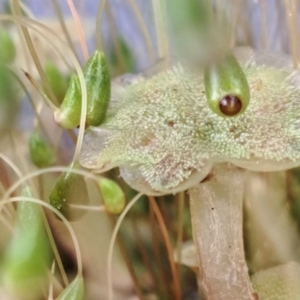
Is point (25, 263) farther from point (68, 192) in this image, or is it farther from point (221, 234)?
point (221, 234)

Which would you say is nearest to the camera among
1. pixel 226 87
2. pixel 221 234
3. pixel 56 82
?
pixel 226 87

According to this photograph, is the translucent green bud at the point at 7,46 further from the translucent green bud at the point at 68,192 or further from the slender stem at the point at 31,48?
the translucent green bud at the point at 68,192

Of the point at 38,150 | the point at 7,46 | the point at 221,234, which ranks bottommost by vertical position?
the point at 221,234

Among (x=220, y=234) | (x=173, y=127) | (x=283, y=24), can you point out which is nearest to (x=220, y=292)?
(x=220, y=234)

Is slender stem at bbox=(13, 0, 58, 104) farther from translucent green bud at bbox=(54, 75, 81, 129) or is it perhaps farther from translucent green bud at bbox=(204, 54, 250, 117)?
translucent green bud at bbox=(204, 54, 250, 117)

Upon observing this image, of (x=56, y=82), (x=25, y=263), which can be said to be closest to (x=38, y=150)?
(x=56, y=82)

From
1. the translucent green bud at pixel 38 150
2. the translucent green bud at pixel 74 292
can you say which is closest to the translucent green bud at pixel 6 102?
the translucent green bud at pixel 38 150

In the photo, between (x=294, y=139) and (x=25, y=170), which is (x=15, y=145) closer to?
(x=25, y=170)
